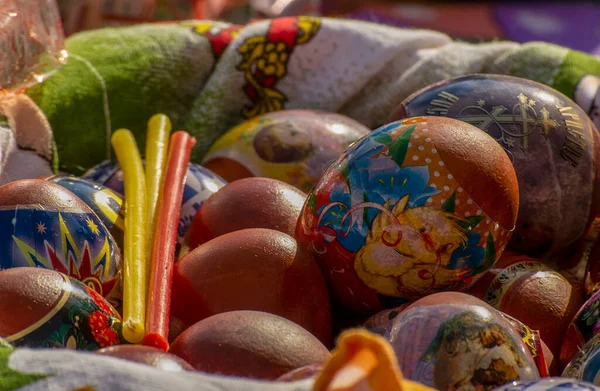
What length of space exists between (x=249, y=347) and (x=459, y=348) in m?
0.19

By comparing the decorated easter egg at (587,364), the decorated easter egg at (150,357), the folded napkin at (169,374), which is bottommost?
the decorated easter egg at (587,364)

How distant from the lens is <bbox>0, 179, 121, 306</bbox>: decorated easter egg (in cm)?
96

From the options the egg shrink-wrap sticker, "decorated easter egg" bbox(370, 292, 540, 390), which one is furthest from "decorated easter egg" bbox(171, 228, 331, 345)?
the egg shrink-wrap sticker

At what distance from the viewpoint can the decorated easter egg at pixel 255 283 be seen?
37.1 inches

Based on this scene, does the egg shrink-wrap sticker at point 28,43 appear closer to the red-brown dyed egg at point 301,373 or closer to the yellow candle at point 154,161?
the yellow candle at point 154,161

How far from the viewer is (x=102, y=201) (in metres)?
1.13

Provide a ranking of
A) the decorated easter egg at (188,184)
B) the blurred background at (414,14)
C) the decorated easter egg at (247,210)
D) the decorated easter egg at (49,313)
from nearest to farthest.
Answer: the decorated easter egg at (49,313) → the decorated easter egg at (247,210) → the decorated easter egg at (188,184) → the blurred background at (414,14)

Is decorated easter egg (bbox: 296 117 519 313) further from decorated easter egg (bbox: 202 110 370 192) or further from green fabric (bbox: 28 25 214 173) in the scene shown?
green fabric (bbox: 28 25 214 173)

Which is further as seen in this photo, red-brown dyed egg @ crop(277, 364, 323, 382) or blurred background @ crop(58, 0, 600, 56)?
blurred background @ crop(58, 0, 600, 56)

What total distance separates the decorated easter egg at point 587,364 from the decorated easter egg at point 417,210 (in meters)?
0.14

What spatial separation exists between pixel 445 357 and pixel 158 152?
62 cm

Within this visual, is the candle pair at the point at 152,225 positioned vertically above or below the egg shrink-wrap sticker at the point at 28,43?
below

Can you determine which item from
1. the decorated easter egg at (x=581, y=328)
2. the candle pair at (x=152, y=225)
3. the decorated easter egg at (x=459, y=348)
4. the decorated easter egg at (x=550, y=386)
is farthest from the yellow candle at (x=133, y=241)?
the decorated easter egg at (x=581, y=328)

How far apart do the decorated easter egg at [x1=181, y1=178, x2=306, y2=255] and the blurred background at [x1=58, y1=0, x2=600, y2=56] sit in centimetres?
146
